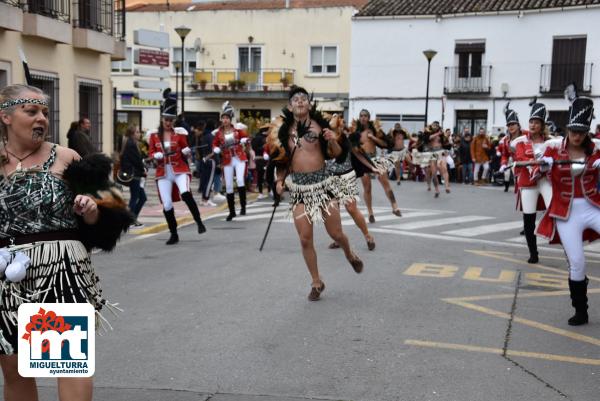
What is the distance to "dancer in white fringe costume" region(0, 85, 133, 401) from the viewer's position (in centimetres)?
363

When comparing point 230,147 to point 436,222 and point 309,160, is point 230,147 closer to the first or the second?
point 436,222

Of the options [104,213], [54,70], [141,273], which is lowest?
[141,273]

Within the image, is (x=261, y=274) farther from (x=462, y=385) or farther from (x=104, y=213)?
(x=104, y=213)

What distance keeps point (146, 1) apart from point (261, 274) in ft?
143

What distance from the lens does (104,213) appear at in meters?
3.82

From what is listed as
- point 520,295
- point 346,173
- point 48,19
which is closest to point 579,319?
point 520,295

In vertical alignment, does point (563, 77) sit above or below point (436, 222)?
above

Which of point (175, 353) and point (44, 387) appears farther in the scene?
point (175, 353)

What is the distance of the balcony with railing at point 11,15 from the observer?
1479cm

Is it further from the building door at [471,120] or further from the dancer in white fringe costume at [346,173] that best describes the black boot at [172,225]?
the building door at [471,120]

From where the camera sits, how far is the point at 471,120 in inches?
1385

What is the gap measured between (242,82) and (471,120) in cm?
1282

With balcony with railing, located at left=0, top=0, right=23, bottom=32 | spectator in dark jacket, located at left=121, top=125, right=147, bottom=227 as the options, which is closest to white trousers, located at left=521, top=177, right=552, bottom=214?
spectator in dark jacket, located at left=121, top=125, right=147, bottom=227

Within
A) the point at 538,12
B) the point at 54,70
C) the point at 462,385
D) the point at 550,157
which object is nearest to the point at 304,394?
the point at 462,385
